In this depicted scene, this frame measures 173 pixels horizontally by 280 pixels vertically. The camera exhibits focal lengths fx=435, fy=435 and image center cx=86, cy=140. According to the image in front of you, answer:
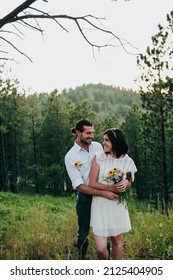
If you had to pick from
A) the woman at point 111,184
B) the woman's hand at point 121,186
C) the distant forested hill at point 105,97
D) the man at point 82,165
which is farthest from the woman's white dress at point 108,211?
the distant forested hill at point 105,97

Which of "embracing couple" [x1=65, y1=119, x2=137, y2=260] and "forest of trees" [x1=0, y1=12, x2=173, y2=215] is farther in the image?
"forest of trees" [x1=0, y1=12, x2=173, y2=215]

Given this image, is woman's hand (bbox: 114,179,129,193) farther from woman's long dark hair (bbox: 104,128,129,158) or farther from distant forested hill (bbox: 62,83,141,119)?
distant forested hill (bbox: 62,83,141,119)

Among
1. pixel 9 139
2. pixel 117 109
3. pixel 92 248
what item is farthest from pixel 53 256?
pixel 117 109

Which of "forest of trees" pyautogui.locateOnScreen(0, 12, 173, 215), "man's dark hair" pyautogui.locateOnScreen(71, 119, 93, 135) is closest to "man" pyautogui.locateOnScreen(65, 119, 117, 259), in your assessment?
"man's dark hair" pyautogui.locateOnScreen(71, 119, 93, 135)

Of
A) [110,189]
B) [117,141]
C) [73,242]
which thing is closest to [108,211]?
[110,189]

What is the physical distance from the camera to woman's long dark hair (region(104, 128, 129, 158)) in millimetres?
3953

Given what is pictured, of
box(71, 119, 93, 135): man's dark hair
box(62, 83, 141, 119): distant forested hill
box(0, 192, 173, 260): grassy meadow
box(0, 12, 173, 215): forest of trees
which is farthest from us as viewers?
box(62, 83, 141, 119): distant forested hill

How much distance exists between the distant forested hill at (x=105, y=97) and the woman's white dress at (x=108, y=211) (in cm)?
14055

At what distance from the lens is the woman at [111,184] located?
3951mm

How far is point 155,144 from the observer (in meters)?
23.8

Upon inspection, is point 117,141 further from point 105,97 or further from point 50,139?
point 105,97

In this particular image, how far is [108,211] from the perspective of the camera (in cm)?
398

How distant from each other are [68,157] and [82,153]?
0.18 m
